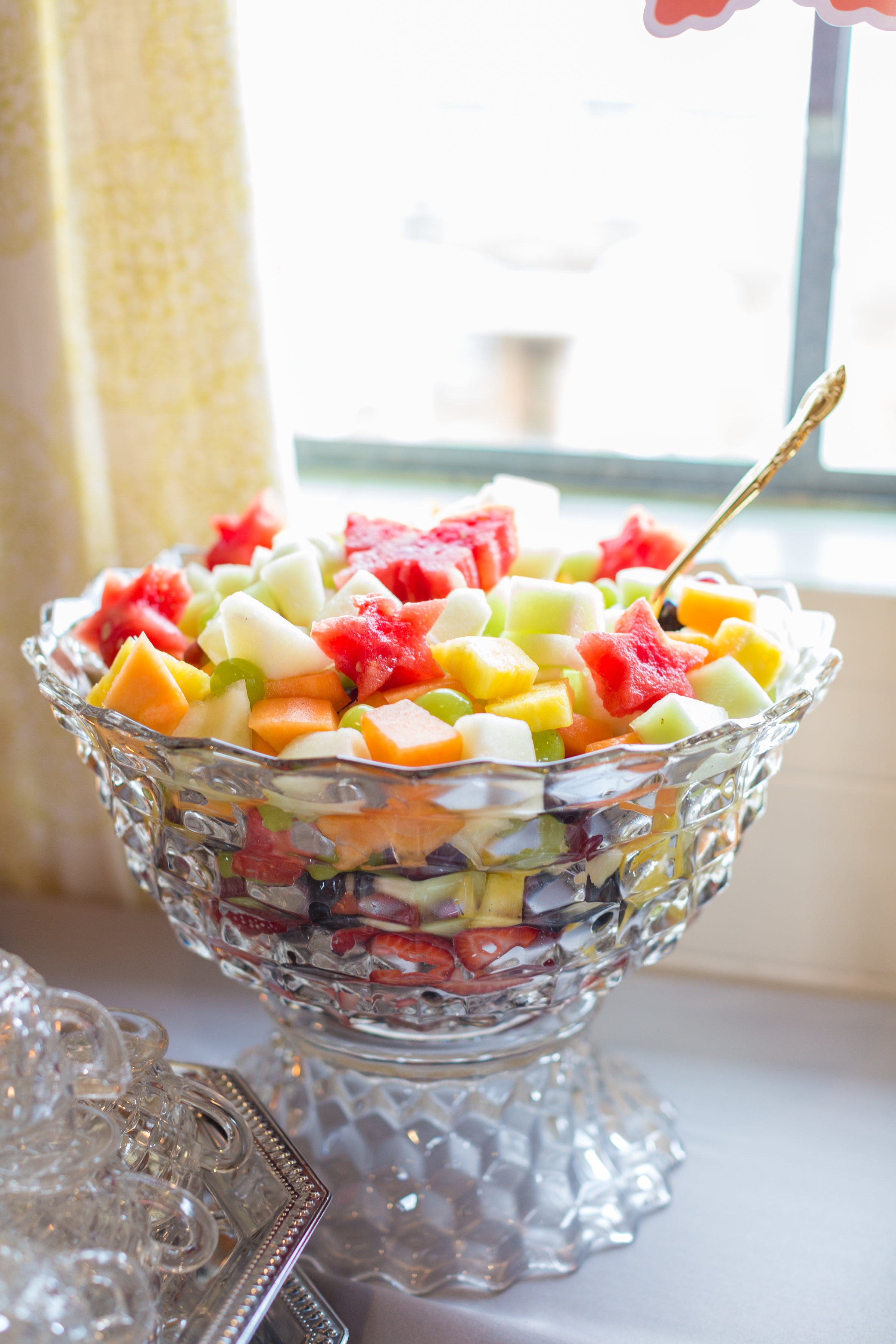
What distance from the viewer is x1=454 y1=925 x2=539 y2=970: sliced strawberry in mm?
544

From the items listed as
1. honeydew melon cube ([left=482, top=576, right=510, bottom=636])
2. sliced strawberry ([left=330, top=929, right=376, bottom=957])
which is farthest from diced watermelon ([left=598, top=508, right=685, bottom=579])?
sliced strawberry ([left=330, top=929, right=376, bottom=957])

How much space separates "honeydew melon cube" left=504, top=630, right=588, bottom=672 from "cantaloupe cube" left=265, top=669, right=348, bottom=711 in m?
0.11

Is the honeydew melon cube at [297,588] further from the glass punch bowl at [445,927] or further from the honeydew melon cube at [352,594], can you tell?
the glass punch bowl at [445,927]

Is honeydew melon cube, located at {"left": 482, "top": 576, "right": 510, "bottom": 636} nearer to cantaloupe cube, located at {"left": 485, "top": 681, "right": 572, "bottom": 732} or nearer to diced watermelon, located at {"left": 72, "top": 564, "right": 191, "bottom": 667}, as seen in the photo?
cantaloupe cube, located at {"left": 485, "top": 681, "right": 572, "bottom": 732}

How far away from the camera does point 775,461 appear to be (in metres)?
0.68

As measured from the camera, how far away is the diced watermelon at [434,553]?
0.67 metres

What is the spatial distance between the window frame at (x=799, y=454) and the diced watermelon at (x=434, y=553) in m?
0.49

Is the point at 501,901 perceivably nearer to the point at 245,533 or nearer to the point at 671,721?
the point at 671,721

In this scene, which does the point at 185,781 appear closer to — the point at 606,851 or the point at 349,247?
the point at 606,851

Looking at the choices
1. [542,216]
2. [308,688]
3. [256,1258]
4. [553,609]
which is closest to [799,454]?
[542,216]

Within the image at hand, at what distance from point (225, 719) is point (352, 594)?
0.37 feet

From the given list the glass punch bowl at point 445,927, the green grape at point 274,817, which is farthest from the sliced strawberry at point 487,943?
the green grape at point 274,817

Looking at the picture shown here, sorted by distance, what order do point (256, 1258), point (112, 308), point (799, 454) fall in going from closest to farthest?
point (256, 1258), point (112, 308), point (799, 454)

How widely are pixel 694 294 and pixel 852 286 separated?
29 centimetres
